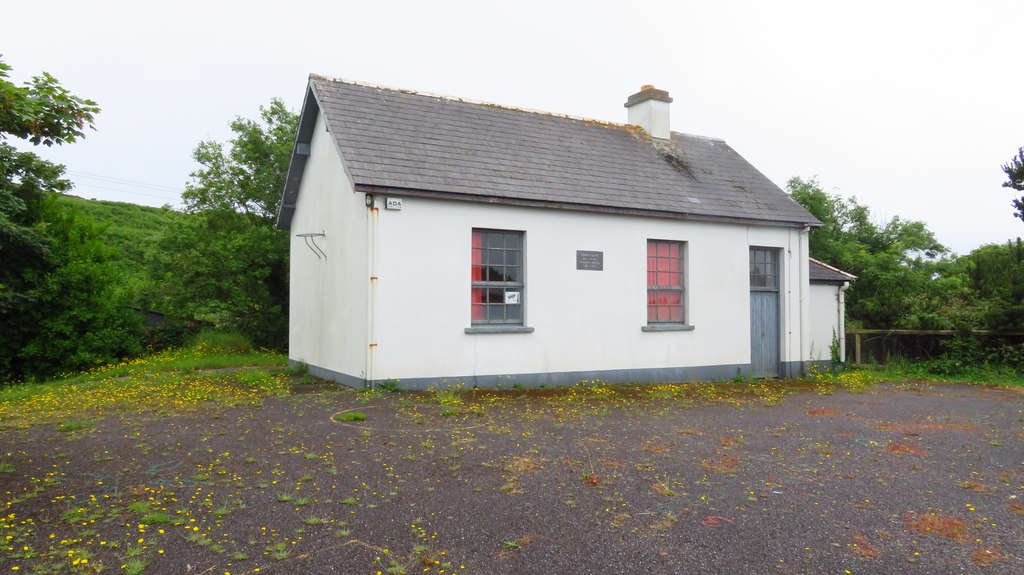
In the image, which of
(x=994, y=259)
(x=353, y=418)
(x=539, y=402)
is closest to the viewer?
(x=353, y=418)

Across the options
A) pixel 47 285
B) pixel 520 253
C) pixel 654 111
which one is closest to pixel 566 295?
pixel 520 253

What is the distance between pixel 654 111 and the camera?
18.6 m

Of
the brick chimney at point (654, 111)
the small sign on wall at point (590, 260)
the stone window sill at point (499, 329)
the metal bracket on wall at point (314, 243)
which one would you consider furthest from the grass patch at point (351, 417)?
the brick chimney at point (654, 111)

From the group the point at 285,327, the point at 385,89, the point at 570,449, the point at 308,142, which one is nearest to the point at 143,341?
the point at 285,327

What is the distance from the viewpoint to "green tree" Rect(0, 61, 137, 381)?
61.8 feet

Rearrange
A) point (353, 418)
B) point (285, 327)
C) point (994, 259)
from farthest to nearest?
point (285, 327) → point (994, 259) → point (353, 418)

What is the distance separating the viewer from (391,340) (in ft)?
40.7

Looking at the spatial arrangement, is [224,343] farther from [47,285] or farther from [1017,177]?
[1017,177]

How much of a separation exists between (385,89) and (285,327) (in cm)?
1085

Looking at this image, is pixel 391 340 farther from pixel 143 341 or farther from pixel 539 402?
pixel 143 341

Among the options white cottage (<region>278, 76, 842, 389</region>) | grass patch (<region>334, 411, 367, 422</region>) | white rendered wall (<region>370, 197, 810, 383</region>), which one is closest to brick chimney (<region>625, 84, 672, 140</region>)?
white cottage (<region>278, 76, 842, 389</region>)

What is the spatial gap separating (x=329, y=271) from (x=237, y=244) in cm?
831

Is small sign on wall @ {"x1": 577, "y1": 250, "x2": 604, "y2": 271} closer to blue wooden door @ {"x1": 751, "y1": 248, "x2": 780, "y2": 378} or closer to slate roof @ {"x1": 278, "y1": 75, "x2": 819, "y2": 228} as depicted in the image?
slate roof @ {"x1": 278, "y1": 75, "x2": 819, "y2": 228}

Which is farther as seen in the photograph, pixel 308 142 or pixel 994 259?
pixel 994 259
